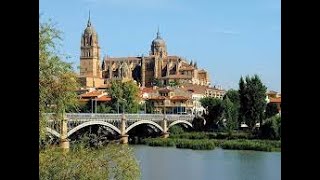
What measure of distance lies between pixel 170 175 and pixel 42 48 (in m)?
8.15

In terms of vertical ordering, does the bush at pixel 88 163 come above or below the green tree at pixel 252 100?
below

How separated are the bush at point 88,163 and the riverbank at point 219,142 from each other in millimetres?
13048

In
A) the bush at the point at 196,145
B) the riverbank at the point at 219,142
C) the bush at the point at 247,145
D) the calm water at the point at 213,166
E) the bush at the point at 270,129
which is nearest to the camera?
the calm water at the point at 213,166

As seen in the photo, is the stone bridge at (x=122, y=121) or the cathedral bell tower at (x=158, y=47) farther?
the cathedral bell tower at (x=158, y=47)

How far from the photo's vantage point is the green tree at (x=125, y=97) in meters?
28.3

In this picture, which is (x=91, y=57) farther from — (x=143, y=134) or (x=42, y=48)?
(x=42, y=48)

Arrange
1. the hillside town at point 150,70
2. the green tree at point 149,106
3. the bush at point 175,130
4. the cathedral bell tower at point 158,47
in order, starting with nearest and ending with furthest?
1. the bush at point 175,130
2. the green tree at point 149,106
3. the hillside town at point 150,70
4. the cathedral bell tower at point 158,47

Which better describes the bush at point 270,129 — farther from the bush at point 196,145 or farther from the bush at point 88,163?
the bush at point 88,163

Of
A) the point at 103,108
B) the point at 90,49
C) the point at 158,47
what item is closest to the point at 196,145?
the point at 103,108

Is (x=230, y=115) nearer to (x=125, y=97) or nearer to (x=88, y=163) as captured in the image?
(x=125, y=97)

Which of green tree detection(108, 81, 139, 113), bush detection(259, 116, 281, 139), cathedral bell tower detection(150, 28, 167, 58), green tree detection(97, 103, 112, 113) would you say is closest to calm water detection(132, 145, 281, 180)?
bush detection(259, 116, 281, 139)

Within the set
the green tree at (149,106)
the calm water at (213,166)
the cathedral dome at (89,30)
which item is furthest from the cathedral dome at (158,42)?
the calm water at (213,166)

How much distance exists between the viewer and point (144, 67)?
51000 millimetres
